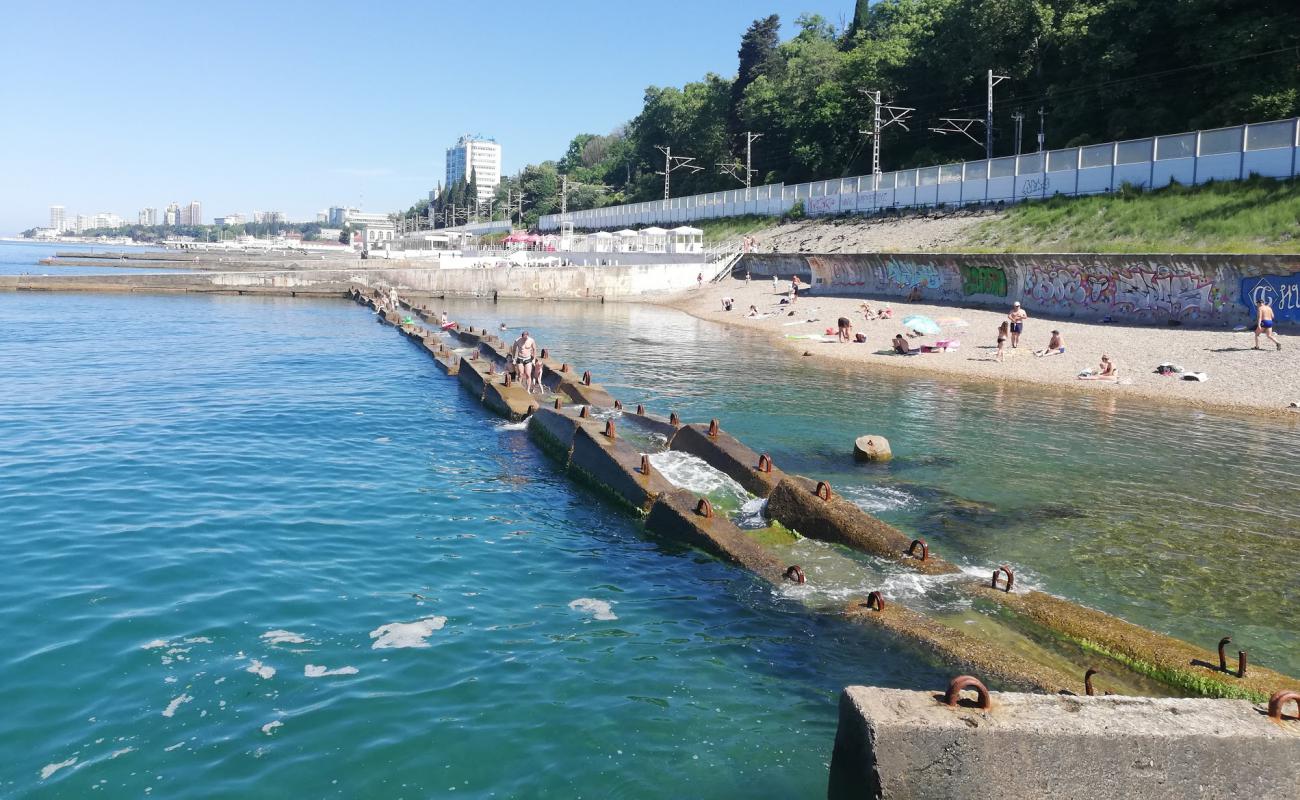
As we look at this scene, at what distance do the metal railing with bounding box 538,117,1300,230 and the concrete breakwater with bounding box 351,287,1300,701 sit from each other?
113 feet

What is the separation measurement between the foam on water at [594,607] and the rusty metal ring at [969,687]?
18.2ft

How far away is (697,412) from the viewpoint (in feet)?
82.1

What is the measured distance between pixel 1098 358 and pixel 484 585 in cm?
2647

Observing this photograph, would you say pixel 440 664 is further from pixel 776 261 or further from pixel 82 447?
pixel 776 261

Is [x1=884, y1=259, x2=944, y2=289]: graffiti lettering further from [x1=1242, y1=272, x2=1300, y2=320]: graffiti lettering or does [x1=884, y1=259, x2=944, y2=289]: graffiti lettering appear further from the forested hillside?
the forested hillside

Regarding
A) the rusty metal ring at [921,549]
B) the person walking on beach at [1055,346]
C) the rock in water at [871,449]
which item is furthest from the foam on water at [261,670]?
the person walking on beach at [1055,346]

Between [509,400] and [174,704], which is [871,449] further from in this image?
[174,704]

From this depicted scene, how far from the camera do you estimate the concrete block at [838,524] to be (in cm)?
1254

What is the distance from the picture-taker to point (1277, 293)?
2992 centimetres

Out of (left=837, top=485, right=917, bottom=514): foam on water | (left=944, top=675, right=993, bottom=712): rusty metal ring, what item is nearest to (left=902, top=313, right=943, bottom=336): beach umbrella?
(left=837, top=485, right=917, bottom=514): foam on water

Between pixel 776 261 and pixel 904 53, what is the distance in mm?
31315

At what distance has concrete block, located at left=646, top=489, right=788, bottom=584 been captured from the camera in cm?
1248

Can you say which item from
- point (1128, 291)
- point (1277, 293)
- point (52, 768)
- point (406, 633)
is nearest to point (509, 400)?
point (406, 633)

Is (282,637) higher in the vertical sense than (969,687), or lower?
lower
